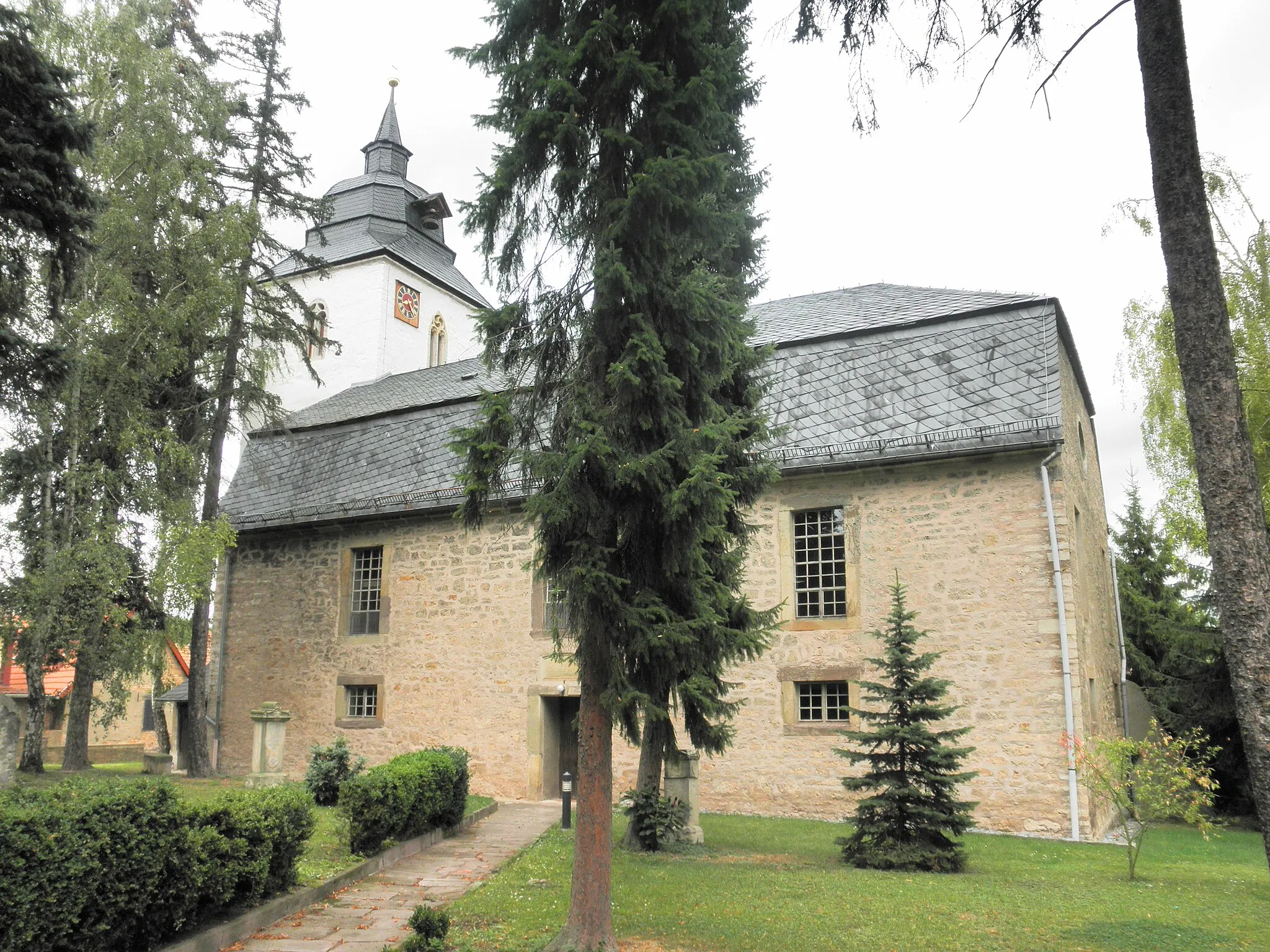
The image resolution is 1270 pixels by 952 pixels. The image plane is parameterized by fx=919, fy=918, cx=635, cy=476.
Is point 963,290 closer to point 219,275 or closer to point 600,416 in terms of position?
point 600,416

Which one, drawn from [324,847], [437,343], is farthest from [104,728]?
[324,847]

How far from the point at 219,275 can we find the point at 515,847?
10.1 metres

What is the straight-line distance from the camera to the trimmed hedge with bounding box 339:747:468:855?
827 centimetres

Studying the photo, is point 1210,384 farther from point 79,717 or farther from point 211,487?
point 79,717

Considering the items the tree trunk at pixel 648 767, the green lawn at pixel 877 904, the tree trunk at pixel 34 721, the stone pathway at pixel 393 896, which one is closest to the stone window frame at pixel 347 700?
the tree trunk at pixel 34 721

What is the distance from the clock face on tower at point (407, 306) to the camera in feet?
86.4

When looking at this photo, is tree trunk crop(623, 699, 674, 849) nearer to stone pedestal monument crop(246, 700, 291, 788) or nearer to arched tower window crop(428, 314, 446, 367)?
stone pedestal monument crop(246, 700, 291, 788)

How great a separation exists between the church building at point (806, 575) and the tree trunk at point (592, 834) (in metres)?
3.53

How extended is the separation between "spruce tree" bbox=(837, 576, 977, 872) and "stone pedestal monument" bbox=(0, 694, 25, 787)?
741cm

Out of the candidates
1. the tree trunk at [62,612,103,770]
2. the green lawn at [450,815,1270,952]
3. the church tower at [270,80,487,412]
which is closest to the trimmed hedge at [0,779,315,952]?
the green lawn at [450,815,1270,952]

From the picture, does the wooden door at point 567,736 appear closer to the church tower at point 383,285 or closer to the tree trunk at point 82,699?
the tree trunk at point 82,699

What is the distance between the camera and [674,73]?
6.21 m

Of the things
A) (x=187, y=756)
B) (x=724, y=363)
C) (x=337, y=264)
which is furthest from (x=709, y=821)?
(x=337, y=264)

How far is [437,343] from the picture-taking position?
93.0 ft
